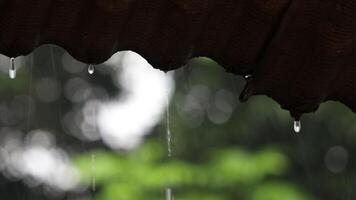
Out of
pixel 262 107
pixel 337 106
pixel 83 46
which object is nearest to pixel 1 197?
pixel 262 107

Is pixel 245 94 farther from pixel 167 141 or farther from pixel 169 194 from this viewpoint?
pixel 167 141

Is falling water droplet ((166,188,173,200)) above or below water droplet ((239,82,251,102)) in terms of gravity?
above

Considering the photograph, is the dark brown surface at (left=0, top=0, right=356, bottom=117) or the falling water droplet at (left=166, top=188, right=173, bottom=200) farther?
the falling water droplet at (left=166, top=188, right=173, bottom=200)

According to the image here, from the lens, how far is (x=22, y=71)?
7750 millimetres

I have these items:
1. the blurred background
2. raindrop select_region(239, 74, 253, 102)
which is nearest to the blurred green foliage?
the blurred background

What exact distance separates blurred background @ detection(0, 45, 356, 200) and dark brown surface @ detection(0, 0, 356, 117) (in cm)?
322

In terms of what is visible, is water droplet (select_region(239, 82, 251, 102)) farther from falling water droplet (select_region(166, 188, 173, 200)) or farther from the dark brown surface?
falling water droplet (select_region(166, 188, 173, 200))

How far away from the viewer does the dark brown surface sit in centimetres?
165

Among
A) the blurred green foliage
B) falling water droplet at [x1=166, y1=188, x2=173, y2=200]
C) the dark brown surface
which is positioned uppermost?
the blurred green foliage

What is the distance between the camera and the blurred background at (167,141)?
5332 millimetres

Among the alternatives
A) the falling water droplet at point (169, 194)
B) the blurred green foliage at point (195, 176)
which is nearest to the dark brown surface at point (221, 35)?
the falling water droplet at point (169, 194)

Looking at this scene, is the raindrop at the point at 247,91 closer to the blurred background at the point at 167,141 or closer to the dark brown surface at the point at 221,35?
the dark brown surface at the point at 221,35

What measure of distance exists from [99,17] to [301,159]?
16.8ft

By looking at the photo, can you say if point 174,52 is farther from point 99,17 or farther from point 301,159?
point 301,159
